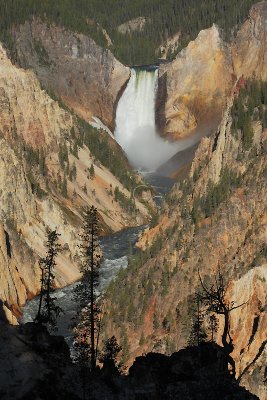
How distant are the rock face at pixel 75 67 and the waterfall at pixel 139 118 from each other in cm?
279

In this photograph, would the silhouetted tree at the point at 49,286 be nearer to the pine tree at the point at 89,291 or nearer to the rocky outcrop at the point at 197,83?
the pine tree at the point at 89,291

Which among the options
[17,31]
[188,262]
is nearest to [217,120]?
[17,31]

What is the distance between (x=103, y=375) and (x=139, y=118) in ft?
509

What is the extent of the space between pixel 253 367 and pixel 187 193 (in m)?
36.1

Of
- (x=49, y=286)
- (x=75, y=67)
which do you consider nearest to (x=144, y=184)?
(x=75, y=67)

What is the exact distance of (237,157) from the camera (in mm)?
74375

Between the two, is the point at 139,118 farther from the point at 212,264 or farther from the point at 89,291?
the point at 89,291

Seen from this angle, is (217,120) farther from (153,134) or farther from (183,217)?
(183,217)

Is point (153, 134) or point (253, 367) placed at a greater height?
point (153, 134)

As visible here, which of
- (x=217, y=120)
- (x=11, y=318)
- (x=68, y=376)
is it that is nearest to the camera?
(x=68, y=376)

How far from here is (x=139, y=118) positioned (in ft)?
591

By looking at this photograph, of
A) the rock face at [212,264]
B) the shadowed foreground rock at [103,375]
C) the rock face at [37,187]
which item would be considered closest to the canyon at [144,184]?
the rock face at [212,264]

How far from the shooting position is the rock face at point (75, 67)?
17462 cm

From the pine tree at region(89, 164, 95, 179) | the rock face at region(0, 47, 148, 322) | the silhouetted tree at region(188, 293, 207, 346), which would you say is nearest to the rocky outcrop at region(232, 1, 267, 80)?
the rock face at region(0, 47, 148, 322)
